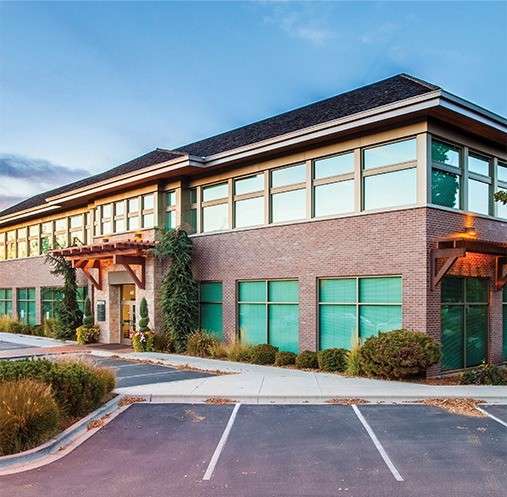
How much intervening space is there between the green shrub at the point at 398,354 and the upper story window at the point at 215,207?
8530mm

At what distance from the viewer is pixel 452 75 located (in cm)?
12688

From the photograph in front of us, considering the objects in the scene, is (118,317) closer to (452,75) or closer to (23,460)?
(23,460)

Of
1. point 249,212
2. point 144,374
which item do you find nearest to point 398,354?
point 144,374

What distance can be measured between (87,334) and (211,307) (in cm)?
750

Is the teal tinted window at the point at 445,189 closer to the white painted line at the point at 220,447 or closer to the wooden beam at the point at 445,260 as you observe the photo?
the wooden beam at the point at 445,260

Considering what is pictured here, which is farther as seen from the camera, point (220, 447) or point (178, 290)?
point (178, 290)

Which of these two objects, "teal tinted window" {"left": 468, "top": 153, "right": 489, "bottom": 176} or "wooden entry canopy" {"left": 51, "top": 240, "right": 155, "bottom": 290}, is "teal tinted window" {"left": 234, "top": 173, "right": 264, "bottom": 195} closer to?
"wooden entry canopy" {"left": 51, "top": 240, "right": 155, "bottom": 290}

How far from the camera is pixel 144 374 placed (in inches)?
642

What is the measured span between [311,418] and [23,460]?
523 cm

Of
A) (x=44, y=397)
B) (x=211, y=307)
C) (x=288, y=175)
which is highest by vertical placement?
(x=288, y=175)

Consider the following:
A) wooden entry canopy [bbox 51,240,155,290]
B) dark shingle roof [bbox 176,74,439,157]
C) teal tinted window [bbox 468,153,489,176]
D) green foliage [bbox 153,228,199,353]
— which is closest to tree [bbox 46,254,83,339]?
wooden entry canopy [bbox 51,240,155,290]

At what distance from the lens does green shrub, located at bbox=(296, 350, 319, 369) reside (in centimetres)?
1736

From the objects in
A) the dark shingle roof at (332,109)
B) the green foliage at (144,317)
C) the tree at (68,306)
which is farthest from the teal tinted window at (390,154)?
the tree at (68,306)

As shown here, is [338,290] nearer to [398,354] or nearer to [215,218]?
[398,354]
